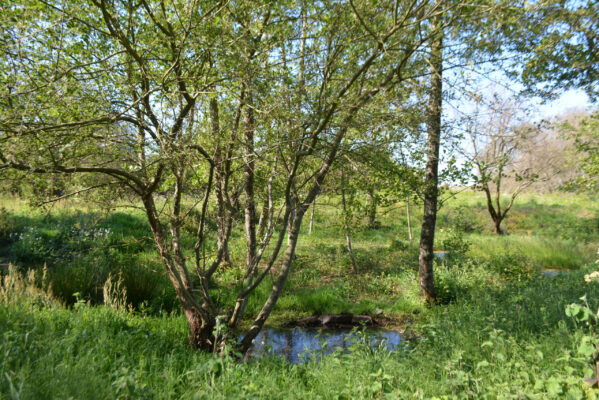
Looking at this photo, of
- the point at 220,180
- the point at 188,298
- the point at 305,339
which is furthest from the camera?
the point at 305,339

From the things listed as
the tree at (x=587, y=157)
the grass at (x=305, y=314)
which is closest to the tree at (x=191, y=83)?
the grass at (x=305, y=314)

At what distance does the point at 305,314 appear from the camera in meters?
7.17

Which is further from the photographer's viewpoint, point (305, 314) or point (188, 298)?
point (305, 314)

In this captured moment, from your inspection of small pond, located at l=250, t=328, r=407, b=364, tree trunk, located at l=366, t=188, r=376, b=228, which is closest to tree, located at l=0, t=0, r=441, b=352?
small pond, located at l=250, t=328, r=407, b=364

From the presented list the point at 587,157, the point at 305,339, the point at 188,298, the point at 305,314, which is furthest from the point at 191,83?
the point at 587,157

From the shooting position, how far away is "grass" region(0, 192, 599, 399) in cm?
266

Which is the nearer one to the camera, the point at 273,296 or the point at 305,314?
the point at 273,296

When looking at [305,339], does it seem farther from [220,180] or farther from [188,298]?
[220,180]

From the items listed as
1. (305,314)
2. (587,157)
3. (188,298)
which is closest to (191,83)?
(188,298)

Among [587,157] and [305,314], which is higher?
[587,157]

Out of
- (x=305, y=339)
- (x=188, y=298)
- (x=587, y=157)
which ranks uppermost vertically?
(x=587, y=157)

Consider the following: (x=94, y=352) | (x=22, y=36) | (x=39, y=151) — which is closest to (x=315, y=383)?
(x=94, y=352)

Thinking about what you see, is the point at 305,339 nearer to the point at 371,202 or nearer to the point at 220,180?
the point at 220,180

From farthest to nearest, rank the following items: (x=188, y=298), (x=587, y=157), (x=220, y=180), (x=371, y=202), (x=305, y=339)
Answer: (x=587, y=157) < (x=371, y=202) < (x=305, y=339) < (x=220, y=180) < (x=188, y=298)
